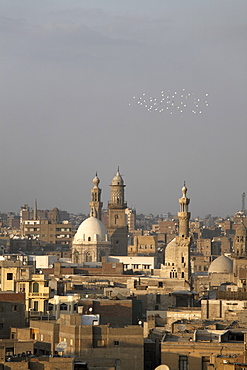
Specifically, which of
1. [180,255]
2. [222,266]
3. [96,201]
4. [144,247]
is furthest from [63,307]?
[144,247]

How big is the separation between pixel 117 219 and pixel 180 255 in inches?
1177

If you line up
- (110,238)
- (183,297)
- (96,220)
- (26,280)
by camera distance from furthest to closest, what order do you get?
(110,238) → (96,220) → (183,297) → (26,280)

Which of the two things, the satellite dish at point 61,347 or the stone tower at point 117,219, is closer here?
the satellite dish at point 61,347

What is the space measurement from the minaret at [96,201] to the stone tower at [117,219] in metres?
1.60

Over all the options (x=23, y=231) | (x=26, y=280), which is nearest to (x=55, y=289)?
(x=26, y=280)

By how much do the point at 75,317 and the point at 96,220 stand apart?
62.1 meters

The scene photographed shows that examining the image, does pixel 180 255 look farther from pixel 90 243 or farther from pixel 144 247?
pixel 144 247

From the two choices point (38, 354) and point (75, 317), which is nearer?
point (38, 354)

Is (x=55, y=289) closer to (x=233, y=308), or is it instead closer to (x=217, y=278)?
(x=233, y=308)

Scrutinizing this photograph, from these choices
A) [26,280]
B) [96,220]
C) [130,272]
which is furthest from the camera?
[96,220]

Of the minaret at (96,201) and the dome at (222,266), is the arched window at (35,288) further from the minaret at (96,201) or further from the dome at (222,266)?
the minaret at (96,201)

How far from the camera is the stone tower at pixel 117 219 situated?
116162 millimetres

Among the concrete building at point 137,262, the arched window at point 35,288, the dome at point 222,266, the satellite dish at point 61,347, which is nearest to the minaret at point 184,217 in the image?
the dome at point 222,266

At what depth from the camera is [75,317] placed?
46250 mm
